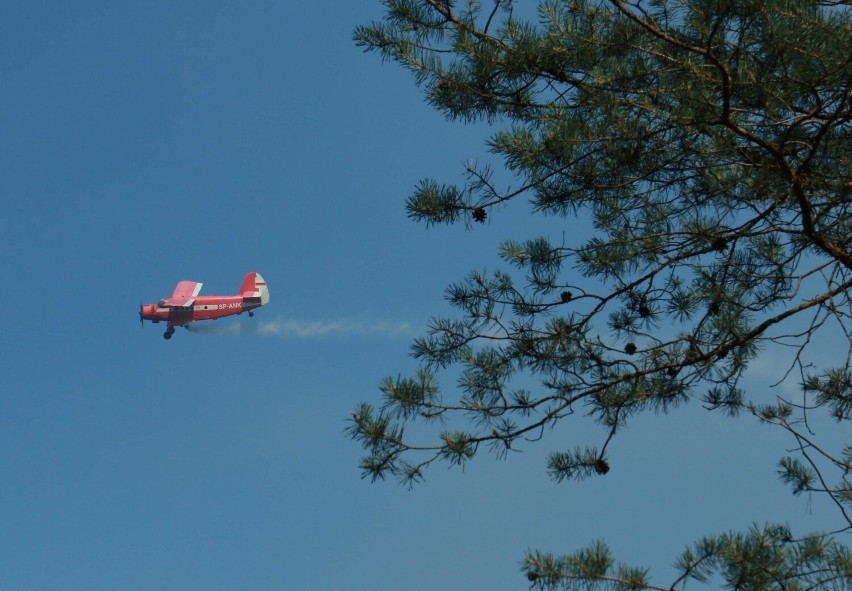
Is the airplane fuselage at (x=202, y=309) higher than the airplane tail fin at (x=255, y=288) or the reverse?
the reverse

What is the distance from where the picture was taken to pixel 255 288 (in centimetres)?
4912

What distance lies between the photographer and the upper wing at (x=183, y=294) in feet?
149

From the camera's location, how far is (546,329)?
15.8ft

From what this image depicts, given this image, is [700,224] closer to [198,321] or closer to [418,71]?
[418,71]

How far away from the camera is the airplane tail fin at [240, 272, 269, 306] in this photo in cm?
4803

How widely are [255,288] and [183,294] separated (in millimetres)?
3469

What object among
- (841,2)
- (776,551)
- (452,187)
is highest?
(841,2)

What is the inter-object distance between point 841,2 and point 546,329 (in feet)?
6.13

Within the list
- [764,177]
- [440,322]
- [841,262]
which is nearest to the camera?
[764,177]

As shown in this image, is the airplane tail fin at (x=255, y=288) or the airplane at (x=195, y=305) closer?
the airplane at (x=195, y=305)

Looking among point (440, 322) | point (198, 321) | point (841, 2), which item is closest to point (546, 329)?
point (440, 322)

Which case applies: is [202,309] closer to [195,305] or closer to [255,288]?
[195,305]

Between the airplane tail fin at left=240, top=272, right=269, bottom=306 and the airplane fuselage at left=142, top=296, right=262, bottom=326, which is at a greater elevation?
the airplane tail fin at left=240, top=272, right=269, bottom=306

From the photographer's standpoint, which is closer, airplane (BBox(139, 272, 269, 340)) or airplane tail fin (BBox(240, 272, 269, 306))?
airplane (BBox(139, 272, 269, 340))
